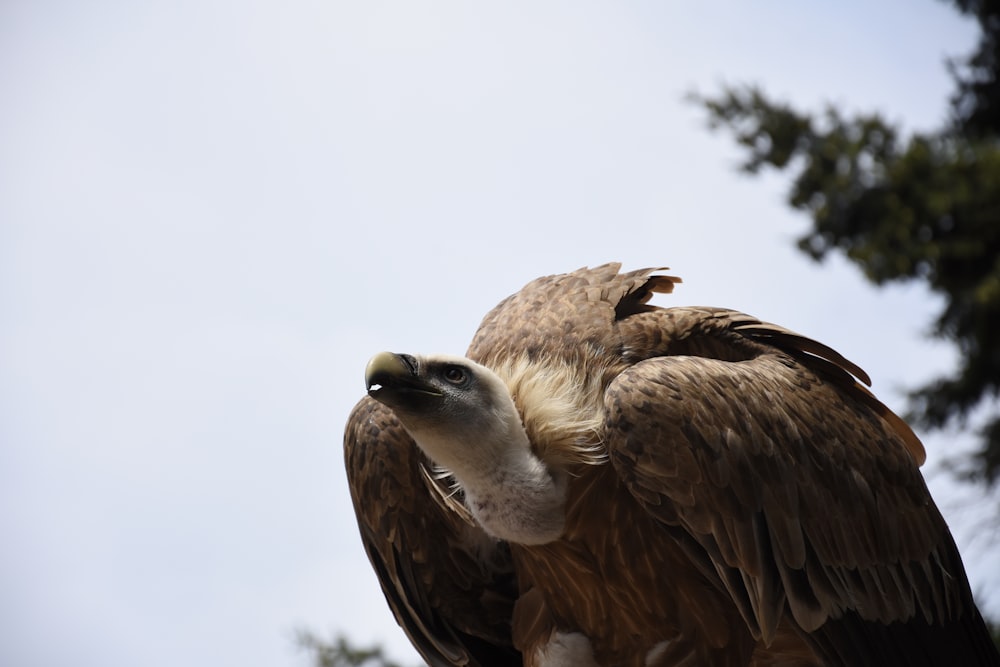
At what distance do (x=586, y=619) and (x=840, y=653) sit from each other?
80 cm

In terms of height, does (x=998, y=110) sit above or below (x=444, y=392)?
above

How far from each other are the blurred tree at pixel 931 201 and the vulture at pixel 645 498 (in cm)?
492

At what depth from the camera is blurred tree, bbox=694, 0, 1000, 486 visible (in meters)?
8.26

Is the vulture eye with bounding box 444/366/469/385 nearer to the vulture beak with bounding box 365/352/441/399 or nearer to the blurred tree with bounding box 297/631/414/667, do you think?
the vulture beak with bounding box 365/352/441/399

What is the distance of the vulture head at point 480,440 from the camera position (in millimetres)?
3285

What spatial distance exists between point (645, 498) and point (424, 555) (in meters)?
0.94

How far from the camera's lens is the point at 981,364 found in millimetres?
8922

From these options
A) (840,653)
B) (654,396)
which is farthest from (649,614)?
(654,396)

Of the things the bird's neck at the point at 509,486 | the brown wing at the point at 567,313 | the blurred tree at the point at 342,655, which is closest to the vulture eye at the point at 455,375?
the bird's neck at the point at 509,486

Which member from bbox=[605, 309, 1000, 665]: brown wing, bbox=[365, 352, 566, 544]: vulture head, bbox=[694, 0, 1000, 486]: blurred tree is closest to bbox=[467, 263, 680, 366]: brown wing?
bbox=[605, 309, 1000, 665]: brown wing

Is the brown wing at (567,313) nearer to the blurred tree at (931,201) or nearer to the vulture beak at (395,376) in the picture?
the vulture beak at (395,376)

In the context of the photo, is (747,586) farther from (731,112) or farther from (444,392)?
(731,112)

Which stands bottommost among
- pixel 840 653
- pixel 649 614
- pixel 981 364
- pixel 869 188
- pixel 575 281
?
pixel 840 653

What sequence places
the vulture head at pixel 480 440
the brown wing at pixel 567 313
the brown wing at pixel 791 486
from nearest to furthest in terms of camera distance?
the brown wing at pixel 791 486 → the vulture head at pixel 480 440 → the brown wing at pixel 567 313
